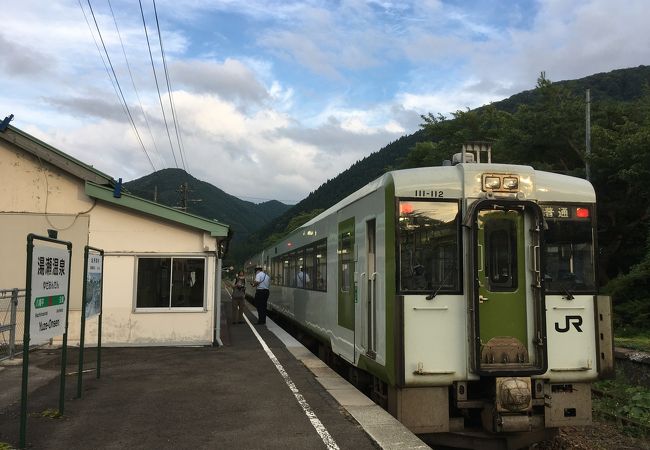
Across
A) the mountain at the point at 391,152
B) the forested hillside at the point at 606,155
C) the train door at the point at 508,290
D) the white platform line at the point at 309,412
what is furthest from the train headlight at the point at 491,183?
the mountain at the point at 391,152

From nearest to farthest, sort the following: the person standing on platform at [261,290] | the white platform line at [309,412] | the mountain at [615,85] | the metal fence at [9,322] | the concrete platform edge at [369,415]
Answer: the concrete platform edge at [369,415] < the white platform line at [309,412] < the metal fence at [9,322] < the person standing on platform at [261,290] < the mountain at [615,85]

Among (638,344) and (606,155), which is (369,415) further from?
(606,155)

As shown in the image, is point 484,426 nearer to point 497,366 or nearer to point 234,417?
point 497,366

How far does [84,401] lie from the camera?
7074 millimetres

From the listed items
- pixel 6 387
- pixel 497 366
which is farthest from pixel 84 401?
pixel 497 366

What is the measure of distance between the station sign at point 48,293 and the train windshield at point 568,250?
196 inches

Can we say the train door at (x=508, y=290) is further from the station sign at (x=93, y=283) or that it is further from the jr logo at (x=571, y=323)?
the station sign at (x=93, y=283)

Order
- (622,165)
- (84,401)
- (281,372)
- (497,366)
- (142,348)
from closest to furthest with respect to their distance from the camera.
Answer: (497,366) → (84,401) → (281,372) → (142,348) → (622,165)

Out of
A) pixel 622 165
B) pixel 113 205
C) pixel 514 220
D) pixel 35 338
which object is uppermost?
pixel 622 165

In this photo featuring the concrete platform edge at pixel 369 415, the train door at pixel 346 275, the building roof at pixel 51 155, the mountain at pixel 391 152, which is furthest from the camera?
the mountain at pixel 391 152

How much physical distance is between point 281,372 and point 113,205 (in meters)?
5.58

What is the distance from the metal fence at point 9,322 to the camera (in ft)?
24.8

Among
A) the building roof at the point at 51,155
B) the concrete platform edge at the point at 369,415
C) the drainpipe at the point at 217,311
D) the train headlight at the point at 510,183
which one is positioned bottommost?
the concrete platform edge at the point at 369,415

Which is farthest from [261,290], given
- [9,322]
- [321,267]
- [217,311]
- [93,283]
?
[93,283]
